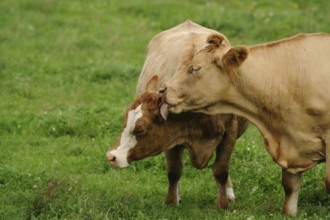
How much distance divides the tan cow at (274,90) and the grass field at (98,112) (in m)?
0.78

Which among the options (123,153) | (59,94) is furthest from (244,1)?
(123,153)

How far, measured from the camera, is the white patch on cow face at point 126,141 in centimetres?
788

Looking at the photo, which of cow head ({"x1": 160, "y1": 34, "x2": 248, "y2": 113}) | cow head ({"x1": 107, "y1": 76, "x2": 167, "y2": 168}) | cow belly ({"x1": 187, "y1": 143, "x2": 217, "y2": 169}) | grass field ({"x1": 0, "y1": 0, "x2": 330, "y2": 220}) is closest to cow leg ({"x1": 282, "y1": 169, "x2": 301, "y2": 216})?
grass field ({"x1": 0, "y1": 0, "x2": 330, "y2": 220})

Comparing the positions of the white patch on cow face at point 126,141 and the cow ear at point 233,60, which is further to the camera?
the white patch on cow face at point 126,141

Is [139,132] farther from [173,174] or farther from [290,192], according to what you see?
[290,192]

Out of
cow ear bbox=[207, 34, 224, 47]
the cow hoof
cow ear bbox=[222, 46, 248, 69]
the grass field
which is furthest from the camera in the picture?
the cow hoof

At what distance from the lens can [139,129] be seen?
310 inches

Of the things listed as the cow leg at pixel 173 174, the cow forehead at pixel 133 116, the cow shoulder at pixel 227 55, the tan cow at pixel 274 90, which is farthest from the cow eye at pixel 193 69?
the cow leg at pixel 173 174

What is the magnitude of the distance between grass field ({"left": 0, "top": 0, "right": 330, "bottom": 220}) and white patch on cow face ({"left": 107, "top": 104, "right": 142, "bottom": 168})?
0.54m

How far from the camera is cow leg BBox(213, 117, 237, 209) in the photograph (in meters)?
8.56

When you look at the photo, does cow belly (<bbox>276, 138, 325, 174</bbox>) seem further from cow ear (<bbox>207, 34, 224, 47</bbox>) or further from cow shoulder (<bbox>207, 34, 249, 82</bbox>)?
cow ear (<bbox>207, 34, 224, 47</bbox>)

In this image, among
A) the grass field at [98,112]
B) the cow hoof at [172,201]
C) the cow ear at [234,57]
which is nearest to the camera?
the cow ear at [234,57]

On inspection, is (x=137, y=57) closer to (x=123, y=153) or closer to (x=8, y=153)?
(x=8, y=153)

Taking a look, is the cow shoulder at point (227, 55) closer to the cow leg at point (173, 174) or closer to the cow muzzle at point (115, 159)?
the cow muzzle at point (115, 159)
